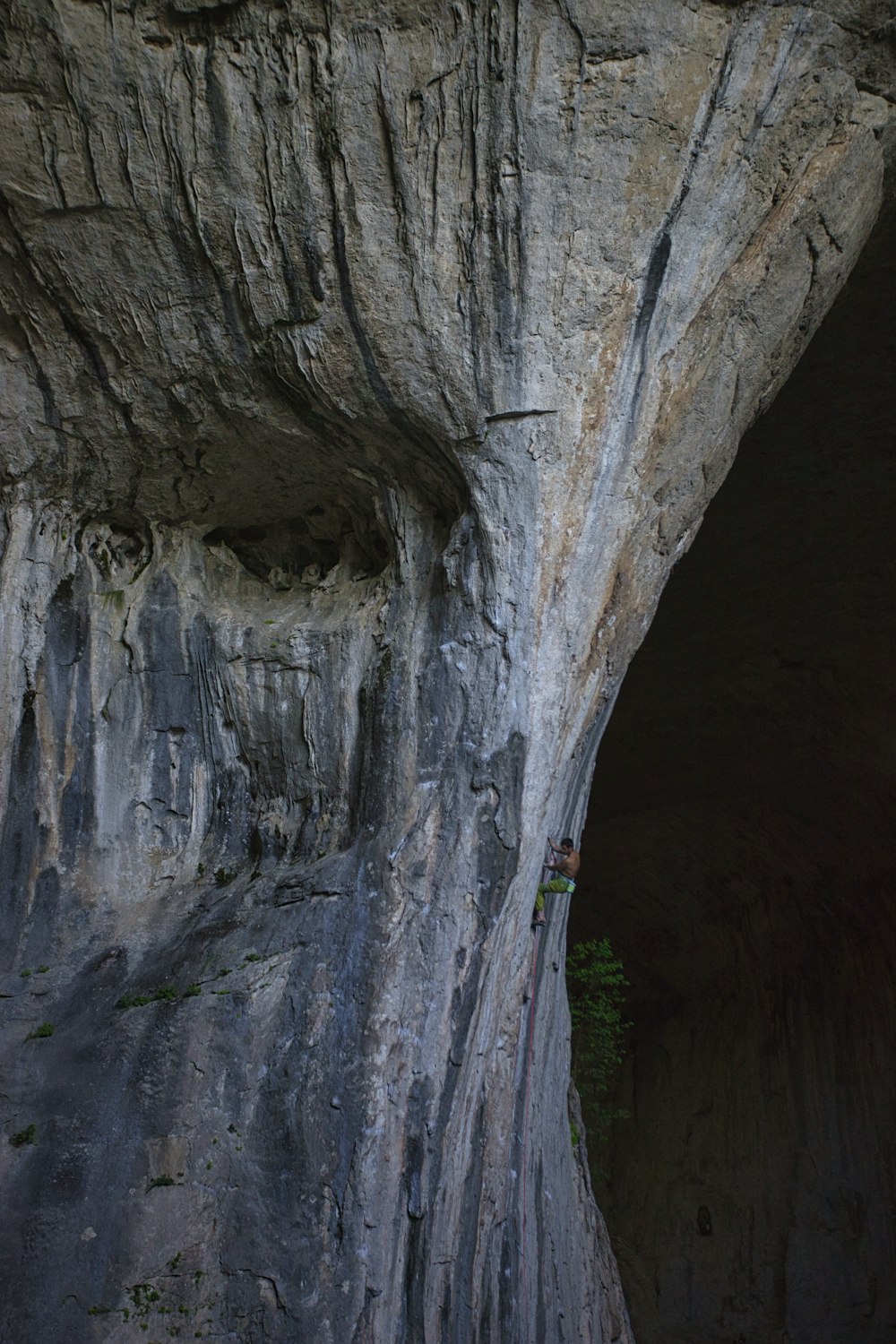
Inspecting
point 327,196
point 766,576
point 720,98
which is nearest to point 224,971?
point 327,196

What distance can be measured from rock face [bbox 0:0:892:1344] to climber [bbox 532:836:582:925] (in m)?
0.22

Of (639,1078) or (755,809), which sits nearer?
(755,809)

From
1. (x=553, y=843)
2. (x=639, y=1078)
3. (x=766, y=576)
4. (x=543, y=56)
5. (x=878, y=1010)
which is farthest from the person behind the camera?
(x=639, y=1078)

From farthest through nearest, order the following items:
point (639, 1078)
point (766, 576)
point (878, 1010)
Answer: point (639, 1078), point (878, 1010), point (766, 576)

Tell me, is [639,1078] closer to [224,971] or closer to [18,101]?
[224,971]

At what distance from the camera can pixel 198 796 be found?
5.26 metres

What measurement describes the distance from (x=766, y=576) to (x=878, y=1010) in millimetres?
4380

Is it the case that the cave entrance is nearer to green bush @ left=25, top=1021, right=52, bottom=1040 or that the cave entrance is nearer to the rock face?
the rock face

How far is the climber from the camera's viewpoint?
4859 millimetres

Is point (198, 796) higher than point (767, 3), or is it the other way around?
point (767, 3)

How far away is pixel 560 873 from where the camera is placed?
4992 millimetres

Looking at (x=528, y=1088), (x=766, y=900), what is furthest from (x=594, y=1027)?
(x=528, y=1088)

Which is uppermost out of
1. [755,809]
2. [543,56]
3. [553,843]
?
[543,56]

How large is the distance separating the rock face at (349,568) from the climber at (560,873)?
0.73 feet
